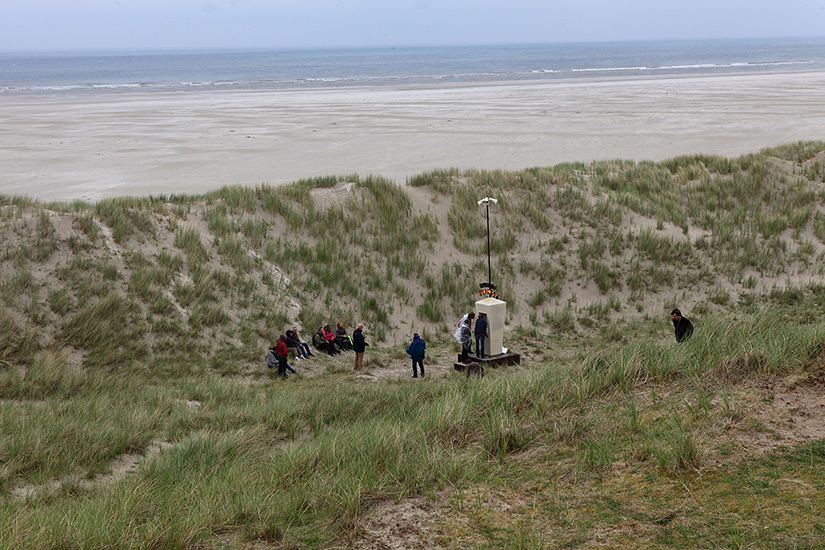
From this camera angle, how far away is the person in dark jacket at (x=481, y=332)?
47.3ft

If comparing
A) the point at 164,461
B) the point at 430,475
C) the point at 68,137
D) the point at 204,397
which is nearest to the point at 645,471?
the point at 430,475

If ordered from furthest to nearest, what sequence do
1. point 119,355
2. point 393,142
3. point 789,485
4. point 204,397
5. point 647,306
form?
1. point 393,142
2. point 647,306
3. point 119,355
4. point 204,397
5. point 789,485

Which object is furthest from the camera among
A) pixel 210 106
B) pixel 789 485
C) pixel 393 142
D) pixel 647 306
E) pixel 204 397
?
pixel 210 106

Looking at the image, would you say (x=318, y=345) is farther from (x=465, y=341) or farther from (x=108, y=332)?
(x=108, y=332)

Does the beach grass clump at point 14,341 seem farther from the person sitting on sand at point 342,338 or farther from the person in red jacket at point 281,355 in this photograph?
the person sitting on sand at point 342,338

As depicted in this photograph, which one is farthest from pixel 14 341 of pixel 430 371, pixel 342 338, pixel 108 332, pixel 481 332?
pixel 481 332

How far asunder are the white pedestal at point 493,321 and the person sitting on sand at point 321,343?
3396 mm

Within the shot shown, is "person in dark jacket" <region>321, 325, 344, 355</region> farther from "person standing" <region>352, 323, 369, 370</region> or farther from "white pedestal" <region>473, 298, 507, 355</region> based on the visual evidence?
"white pedestal" <region>473, 298, 507, 355</region>

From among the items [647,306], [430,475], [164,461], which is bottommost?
[647,306]

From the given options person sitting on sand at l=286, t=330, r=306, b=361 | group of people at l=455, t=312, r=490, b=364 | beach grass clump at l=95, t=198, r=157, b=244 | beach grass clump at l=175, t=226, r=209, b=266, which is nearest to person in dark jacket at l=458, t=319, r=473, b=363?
group of people at l=455, t=312, r=490, b=364

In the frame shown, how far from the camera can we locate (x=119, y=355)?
565 inches

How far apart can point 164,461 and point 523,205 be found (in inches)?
620

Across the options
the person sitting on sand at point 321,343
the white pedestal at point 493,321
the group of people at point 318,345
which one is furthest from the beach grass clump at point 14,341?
the white pedestal at point 493,321

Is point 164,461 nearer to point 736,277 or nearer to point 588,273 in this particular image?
point 588,273
